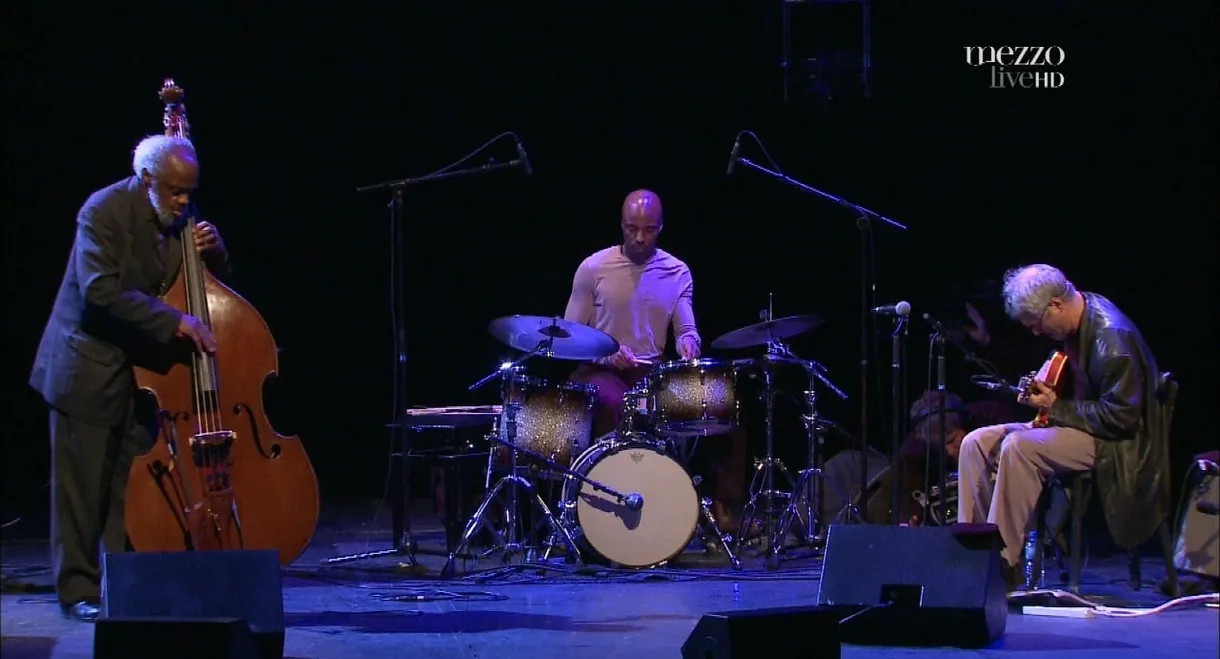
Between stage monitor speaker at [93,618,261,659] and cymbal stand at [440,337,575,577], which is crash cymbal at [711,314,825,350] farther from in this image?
stage monitor speaker at [93,618,261,659]

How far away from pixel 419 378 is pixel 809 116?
2.47m

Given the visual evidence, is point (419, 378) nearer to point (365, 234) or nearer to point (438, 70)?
point (365, 234)

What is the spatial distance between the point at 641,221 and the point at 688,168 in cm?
120

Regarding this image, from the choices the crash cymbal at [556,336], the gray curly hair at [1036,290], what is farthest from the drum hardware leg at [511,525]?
the gray curly hair at [1036,290]

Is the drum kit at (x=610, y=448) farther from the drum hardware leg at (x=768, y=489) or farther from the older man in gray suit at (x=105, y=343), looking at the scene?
the older man in gray suit at (x=105, y=343)

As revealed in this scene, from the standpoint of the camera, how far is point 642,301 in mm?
6359

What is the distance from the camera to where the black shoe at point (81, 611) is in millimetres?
4301

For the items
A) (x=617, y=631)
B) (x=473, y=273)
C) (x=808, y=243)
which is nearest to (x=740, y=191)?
(x=808, y=243)

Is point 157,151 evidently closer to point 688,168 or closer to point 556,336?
point 556,336

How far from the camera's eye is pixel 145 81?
22.8ft

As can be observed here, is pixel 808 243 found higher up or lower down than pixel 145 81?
lower down

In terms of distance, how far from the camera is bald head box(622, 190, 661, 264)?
6.33m

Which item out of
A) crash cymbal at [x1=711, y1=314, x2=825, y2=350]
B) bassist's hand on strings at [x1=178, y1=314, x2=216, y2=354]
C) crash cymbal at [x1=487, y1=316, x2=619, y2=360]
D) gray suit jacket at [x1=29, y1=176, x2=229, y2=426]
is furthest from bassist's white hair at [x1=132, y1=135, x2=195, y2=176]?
crash cymbal at [x1=711, y1=314, x2=825, y2=350]

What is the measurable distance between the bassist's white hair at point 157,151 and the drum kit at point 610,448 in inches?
68.4
